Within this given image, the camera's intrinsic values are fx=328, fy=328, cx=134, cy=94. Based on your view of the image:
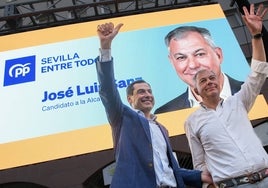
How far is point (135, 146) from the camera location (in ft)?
5.14

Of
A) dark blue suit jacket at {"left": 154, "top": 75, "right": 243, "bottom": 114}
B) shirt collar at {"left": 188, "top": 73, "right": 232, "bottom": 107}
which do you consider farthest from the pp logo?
shirt collar at {"left": 188, "top": 73, "right": 232, "bottom": 107}

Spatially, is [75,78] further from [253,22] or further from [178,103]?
[253,22]

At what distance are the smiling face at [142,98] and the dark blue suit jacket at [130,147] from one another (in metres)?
0.10

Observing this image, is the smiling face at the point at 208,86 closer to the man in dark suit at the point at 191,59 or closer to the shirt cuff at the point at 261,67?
the shirt cuff at the point at 261,67

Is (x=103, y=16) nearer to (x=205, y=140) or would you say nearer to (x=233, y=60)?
(x=233, y=60)

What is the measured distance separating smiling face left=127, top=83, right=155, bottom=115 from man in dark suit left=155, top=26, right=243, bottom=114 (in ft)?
7.91

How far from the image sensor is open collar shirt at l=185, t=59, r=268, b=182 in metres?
1.49

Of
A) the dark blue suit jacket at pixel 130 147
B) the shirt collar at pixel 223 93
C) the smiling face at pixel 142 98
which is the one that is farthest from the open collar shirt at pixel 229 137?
the shirt collar at pixel 223 93

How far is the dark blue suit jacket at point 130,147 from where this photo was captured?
1473mm

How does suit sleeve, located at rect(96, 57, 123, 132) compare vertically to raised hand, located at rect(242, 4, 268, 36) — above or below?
below

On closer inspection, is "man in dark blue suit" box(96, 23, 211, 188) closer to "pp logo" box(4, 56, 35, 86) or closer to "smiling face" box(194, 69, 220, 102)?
"smiling face" box(194, 69, 220, 102)

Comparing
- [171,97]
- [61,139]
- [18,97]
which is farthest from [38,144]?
[171,97]

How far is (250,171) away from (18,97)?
3.79 m

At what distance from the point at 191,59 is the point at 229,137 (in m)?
3.18
